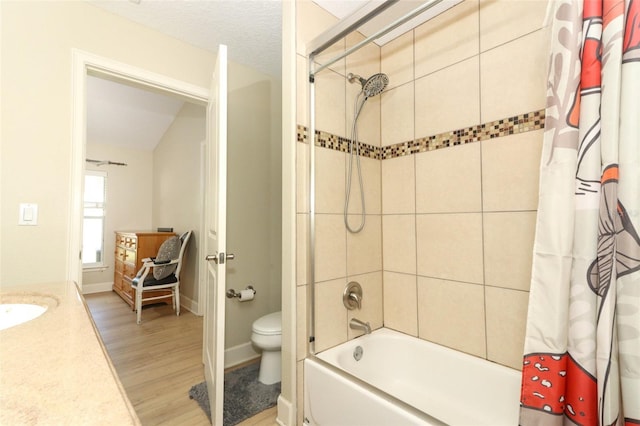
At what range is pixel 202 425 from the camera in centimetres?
156

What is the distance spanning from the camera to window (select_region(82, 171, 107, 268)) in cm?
462

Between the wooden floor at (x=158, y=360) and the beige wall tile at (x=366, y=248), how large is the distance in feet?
3.22

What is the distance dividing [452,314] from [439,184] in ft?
2.44

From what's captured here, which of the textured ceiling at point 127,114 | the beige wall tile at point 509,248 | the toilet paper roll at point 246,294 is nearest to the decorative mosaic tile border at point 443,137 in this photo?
the beige wall tile at point 509,248

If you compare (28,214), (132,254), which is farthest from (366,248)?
(132,254)

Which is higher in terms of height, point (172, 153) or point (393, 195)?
point (172, 153)

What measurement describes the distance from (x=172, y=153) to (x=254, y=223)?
9.06 ft

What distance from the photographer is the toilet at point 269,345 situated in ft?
6.29

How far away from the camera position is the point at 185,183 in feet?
13.1

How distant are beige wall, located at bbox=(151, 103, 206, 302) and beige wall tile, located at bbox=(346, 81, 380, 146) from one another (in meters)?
2.22

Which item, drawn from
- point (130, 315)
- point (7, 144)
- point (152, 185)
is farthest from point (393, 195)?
point (152, 185)

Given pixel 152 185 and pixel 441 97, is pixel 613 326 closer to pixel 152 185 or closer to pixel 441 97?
pixel 441 97

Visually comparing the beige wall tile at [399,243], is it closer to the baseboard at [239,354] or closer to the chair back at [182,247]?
the baseboard at [239,354]

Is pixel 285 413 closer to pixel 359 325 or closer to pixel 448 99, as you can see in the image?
pixel 359 325
